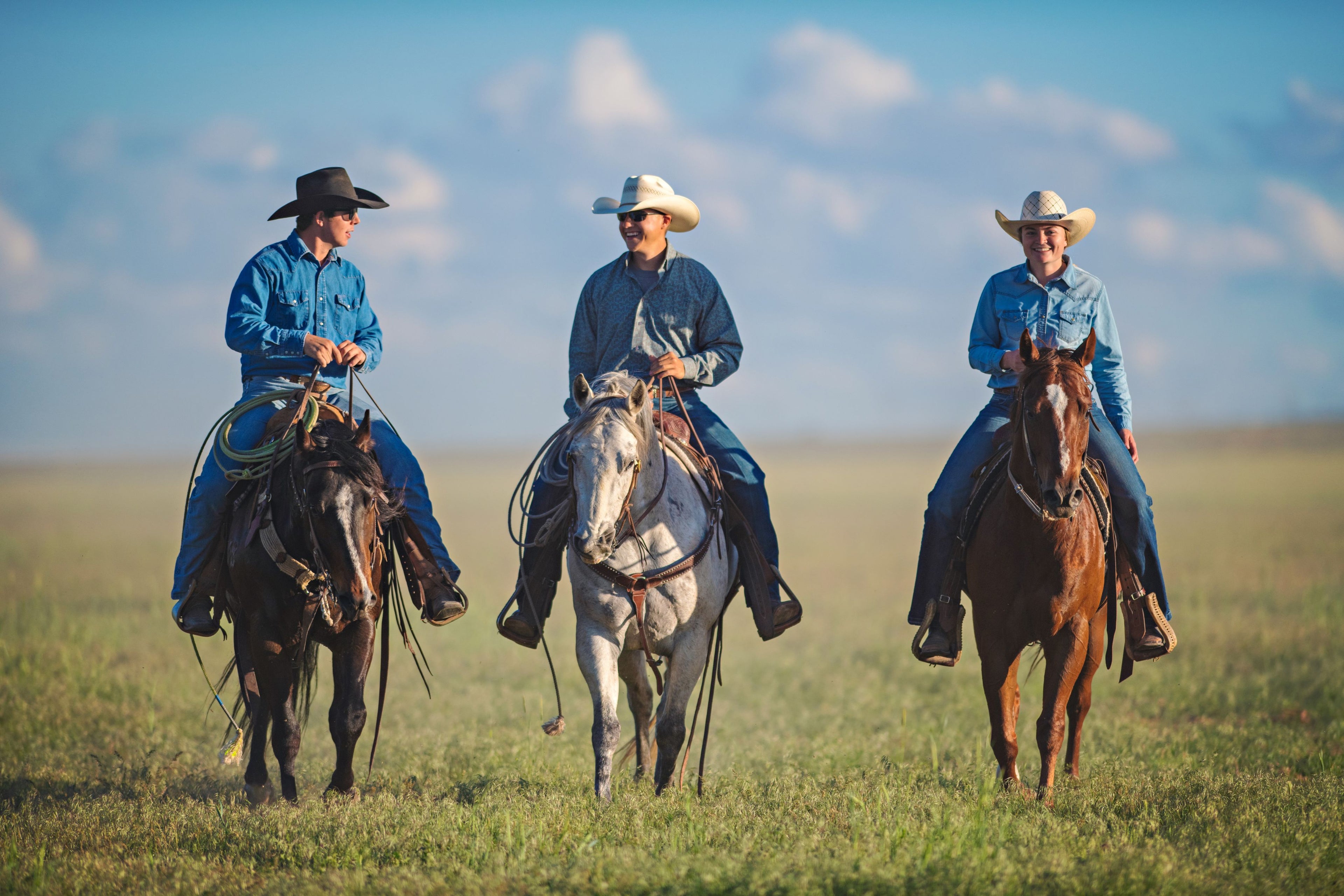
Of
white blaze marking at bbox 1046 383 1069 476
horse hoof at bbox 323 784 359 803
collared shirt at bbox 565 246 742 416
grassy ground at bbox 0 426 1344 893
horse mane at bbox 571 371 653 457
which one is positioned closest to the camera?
grassy ground at bbox 0 426 1344 893

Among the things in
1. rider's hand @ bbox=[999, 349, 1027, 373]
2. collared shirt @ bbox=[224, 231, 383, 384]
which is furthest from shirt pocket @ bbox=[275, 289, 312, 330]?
rider's hand @ bbox=[999, 349, 1027, 373]

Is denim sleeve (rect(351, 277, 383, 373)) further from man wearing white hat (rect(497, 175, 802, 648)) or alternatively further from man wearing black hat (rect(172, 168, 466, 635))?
man wearing white hat (rect(497, 175, 802, 648))

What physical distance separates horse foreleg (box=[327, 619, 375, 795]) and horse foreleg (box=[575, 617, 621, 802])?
1258 mm

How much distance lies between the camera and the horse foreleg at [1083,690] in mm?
7152

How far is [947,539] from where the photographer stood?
7.11 metres

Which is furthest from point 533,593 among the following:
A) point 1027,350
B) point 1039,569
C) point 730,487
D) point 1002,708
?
point 1027,350

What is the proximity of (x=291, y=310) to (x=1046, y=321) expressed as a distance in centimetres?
472

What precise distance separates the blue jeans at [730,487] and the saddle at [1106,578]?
1.08 m

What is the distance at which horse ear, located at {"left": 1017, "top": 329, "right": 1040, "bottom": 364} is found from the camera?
6.18 meters

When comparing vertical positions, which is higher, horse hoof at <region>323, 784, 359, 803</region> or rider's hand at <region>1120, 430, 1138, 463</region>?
rider's hand at <region>1120, 430, 1138, 463</region>

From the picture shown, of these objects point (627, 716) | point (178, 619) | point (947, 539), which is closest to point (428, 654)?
point (627, 716)

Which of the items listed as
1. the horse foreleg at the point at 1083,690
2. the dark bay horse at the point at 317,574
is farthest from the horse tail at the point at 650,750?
the horse foreleg at the point at 1083,690

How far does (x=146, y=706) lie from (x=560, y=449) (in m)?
6.20

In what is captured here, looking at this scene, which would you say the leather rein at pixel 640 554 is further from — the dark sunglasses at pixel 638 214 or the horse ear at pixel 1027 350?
the horse ear at pixel 1027 350
